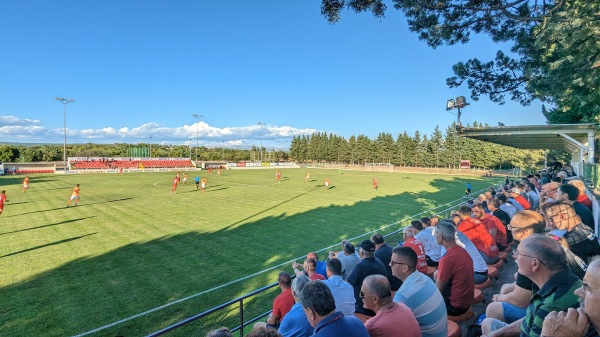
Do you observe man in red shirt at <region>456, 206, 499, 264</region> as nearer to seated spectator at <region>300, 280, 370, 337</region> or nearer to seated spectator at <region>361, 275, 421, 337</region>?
seated spectator at <region>361, 275, 421, 337</region>

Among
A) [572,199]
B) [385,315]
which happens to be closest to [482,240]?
[572,199]

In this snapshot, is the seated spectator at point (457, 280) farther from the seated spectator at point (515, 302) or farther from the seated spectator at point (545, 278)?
the seated spectator at point (545, 278)

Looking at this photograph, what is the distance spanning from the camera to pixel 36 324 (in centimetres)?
618

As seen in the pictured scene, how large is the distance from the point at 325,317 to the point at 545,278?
1742 millimetres

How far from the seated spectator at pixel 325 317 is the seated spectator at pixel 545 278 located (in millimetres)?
1299

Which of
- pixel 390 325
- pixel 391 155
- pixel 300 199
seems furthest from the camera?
pixel 391 155

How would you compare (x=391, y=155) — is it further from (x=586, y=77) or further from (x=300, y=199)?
(x=586, y=77)

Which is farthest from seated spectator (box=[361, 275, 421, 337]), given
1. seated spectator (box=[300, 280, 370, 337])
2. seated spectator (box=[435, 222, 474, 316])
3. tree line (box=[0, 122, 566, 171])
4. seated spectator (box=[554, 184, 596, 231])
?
tree line (box=[0, 122, 566, 171])

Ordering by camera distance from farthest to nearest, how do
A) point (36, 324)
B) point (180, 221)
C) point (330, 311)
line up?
point (180, 221), point (36, 324), point (330, 311)

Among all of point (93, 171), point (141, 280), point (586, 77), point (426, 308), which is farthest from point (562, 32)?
point (93, 171)

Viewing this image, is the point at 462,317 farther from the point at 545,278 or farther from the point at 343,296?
the point at 545,278

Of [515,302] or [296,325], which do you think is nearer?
[296,325]

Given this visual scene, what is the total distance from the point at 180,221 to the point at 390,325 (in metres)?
14.8

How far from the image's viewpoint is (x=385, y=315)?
9.63 ft
